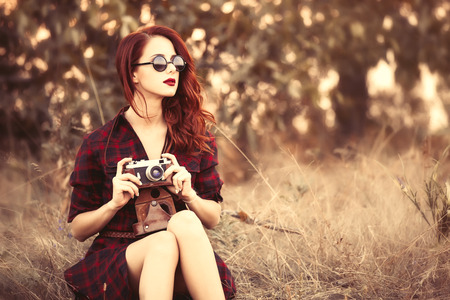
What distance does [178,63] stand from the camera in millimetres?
2240

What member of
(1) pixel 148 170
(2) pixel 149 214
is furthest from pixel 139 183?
(2) pixel 149 214

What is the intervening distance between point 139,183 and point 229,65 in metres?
3.02

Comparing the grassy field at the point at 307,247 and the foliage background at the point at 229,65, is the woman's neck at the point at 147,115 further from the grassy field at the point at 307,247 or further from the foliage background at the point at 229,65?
the foliage background at the point at 229,65

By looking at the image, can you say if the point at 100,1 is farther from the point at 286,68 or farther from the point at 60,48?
the point at 286,68

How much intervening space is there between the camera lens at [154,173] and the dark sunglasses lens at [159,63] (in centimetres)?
46

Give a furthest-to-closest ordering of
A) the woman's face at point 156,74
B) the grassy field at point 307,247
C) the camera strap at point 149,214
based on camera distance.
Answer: the grassy field at point 307,247 → the woman's face at point 156,74 → the camera strap at point 149,214

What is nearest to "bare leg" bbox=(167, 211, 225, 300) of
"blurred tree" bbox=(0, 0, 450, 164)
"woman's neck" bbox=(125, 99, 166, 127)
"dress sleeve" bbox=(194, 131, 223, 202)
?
"dress sleeve" bbox=(194, 131, 223, 202)

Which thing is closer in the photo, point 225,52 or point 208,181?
point 208,181

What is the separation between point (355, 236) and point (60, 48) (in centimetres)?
309

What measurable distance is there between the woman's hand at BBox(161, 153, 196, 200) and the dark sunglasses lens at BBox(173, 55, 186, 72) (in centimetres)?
42

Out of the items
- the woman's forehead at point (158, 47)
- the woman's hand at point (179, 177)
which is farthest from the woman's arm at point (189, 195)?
the woman's forehead at point (158, 47)

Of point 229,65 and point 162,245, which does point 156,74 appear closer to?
point 162,245

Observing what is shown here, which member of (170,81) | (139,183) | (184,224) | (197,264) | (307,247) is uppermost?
(170,81)

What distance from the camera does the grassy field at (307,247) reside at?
2439mm
